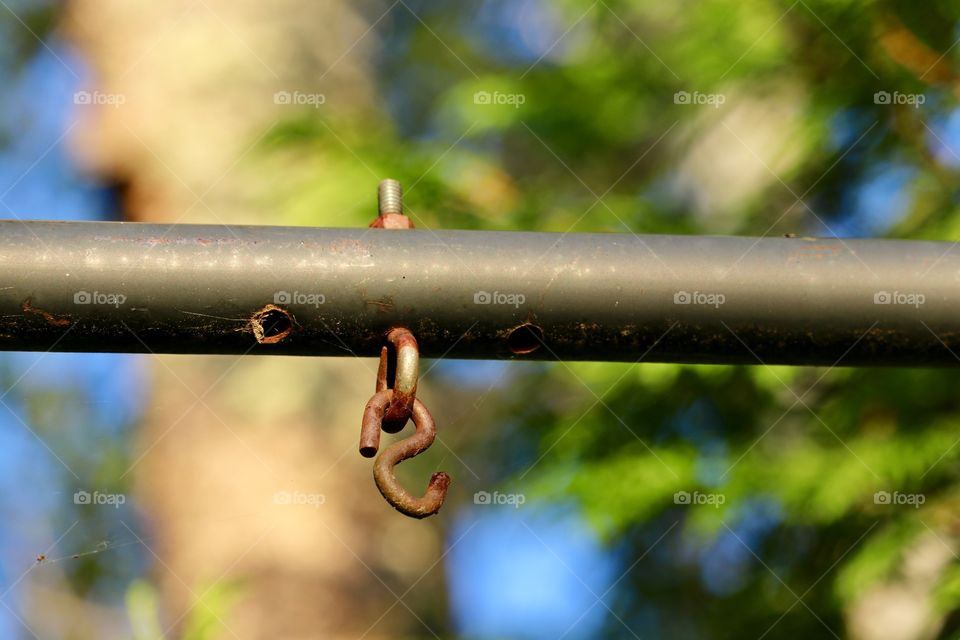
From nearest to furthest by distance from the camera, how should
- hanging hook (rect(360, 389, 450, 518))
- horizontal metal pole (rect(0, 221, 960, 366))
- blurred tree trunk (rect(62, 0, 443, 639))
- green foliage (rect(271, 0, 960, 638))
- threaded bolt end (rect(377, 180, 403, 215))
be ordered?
hanging hook (rect(360, 389, 450, 518)) → horizontal metal pole (rect(0, 221, 960, 366)) → threaded bolt end (rect(377, 180, 403, 215)) → green foliage (rect(271, 0, 960, 638)) → blurred tree trunk (rect(62, 0, 443, 639))

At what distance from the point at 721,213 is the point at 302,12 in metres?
2.83

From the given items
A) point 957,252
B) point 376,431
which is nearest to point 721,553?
point 957,252

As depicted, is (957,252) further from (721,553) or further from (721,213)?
(721,553)

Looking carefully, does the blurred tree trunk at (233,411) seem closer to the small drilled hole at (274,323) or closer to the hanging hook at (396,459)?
the small drilled hole at (274,323)

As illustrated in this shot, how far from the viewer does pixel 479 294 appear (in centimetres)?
120

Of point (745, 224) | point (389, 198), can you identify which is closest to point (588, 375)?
point (745, 224)

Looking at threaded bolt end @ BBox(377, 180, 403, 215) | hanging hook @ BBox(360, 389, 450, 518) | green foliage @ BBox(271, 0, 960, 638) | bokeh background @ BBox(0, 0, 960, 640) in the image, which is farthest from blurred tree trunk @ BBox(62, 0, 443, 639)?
hanging hook @ BBox(360, 389, 450, 518)

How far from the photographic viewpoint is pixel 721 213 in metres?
2.94

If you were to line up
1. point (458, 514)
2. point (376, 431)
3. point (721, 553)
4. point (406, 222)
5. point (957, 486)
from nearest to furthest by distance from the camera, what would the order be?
1. point (376, 431)
2. point (406, 222)
3. point (957, 486)
4. point (721, 553)
5. point (458, 514)

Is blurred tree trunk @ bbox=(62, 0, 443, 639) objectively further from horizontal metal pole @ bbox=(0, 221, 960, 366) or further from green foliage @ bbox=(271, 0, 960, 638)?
horizontal metal pole @ bbox=(0, 221, 960, 366)

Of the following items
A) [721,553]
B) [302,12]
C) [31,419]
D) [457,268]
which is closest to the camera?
[457,268]

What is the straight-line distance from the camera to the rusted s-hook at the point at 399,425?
3.50 ft

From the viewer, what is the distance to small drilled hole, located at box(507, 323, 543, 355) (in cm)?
122

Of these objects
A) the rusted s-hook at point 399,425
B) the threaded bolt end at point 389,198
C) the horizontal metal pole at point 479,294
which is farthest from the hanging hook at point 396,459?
the threaded bolt end at point 389,198
